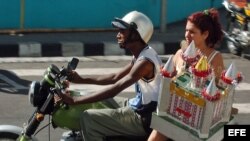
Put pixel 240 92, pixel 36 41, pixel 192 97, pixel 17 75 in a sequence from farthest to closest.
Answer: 1. pixel 36 41
2. pixel 17 75
3. pixel 240 92
4. pixel 192 97

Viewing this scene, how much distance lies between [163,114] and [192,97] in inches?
8.3

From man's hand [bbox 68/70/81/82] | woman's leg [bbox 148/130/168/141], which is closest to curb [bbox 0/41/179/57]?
man's hand [bbox 68/70/81/82]

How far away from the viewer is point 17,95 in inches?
301

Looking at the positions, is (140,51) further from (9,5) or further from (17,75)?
(9,5)

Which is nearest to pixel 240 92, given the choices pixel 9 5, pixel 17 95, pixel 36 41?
pixel 17 95

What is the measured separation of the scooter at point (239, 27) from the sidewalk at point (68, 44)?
41.9 inches

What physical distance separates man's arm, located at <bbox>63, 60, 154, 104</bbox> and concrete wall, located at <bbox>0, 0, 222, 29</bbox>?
7.64 m

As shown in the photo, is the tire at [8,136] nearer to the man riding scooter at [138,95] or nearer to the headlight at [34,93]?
the headlight at [34,93]

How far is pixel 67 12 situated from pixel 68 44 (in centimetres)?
106

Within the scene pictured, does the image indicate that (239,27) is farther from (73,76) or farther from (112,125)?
(112,125)

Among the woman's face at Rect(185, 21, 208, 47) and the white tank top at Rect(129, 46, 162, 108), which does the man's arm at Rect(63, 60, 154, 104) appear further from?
the woman's face at Rect(185, 21, 208, 47)

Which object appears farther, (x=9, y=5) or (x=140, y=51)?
(x=9, y=5)

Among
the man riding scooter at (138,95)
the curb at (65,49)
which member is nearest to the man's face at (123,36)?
the man riding scooter at (138,95)

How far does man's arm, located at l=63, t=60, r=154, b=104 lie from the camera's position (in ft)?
12.7
